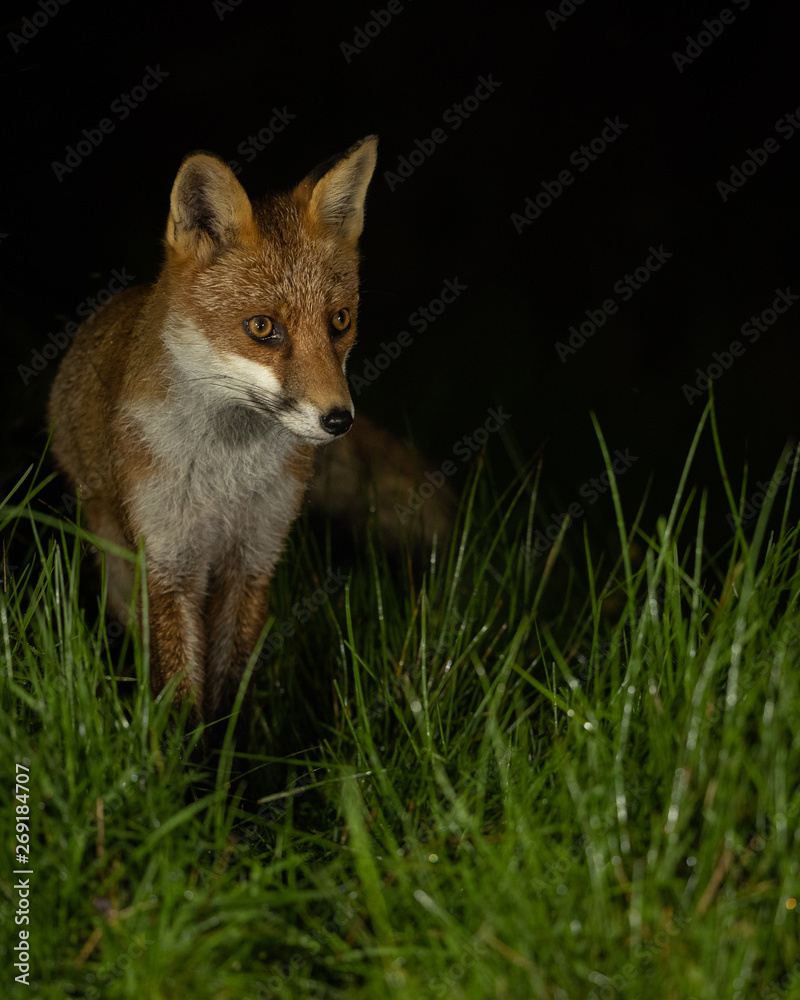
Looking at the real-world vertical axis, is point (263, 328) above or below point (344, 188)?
below

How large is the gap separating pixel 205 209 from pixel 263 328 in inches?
19.8

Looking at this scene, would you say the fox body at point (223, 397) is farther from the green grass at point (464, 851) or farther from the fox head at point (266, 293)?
the green grass at point (464, 851)

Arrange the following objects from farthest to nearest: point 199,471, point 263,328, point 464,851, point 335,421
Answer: point 199,471
point 263,328
point 335,421
point 464,851

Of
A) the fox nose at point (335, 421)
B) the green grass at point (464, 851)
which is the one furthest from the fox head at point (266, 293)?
the green grass at point (464, 851)

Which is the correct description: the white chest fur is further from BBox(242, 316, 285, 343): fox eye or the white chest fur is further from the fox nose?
the fox nose

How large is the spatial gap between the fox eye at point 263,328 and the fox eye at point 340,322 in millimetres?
243

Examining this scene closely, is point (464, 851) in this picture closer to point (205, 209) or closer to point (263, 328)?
point (263, 328)

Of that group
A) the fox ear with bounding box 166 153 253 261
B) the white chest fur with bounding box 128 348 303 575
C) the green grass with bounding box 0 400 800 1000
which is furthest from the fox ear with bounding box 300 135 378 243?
the green grass with bounding box 0 400 800 1000

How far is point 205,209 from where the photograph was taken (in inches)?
139

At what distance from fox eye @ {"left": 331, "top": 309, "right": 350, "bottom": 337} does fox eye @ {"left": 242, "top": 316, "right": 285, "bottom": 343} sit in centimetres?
24

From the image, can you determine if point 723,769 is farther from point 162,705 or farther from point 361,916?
point 162,705

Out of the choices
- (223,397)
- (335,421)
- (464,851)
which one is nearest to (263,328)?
(223,397)

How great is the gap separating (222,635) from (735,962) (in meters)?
2.41

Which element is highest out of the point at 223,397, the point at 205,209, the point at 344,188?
the point at 344,188
